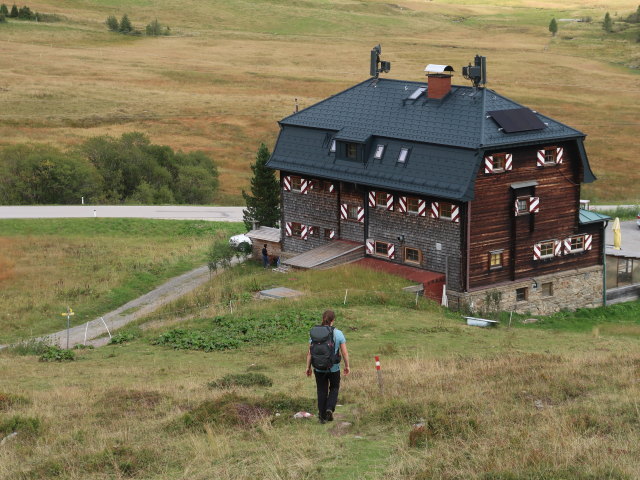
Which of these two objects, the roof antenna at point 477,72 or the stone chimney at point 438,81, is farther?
the stone chimney at point 438,81

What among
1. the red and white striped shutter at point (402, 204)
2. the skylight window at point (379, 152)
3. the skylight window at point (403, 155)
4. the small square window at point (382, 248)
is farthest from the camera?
the small square window at point (382, 248)

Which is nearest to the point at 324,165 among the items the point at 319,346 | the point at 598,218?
the point at 598,218

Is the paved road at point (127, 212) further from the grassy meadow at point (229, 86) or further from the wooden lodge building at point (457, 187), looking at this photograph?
the wooden lodge building at point (457, 187)

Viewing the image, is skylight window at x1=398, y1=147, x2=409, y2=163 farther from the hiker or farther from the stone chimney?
the hiker

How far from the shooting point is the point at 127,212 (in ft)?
233

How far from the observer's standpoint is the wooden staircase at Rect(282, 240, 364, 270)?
149ft

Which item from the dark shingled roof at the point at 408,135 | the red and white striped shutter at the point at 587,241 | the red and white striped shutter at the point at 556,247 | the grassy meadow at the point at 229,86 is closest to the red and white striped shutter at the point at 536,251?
the red and white striped shutter at the point at 556,247

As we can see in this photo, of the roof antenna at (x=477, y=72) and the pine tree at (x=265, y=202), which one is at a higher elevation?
the roof antenna at (x=477, y=72)

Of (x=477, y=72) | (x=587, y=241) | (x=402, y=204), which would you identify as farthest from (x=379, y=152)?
(x=587, y=241)

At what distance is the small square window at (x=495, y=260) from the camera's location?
4297 centimetres

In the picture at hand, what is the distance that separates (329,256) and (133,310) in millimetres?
9786

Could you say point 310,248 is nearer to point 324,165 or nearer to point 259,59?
point 324,165

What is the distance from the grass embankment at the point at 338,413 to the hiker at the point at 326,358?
43 cm

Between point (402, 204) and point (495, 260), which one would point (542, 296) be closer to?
point (495, 260)
